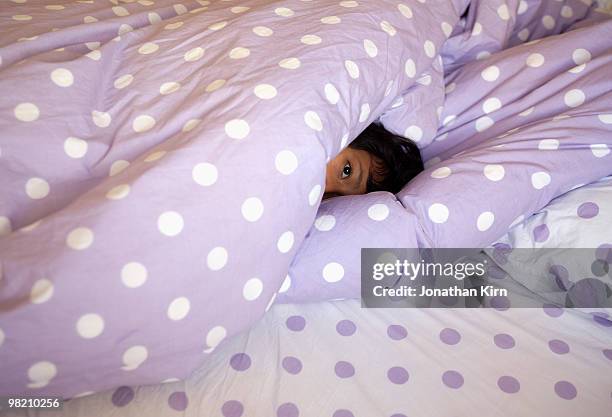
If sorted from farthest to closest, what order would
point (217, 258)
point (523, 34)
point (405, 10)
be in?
point (523, 34) → point (405, 10) → point (217, 258)

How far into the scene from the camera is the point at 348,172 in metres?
1.17

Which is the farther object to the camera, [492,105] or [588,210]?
[492,105]

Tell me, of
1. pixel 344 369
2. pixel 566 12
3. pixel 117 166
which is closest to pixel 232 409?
pixel 344 369

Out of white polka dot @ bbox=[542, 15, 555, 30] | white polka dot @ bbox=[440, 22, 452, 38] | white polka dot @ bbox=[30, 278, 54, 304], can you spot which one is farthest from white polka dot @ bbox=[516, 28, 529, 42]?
white polka dot @ bbox=[30, 278, 54, 304]

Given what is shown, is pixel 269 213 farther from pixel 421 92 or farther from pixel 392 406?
pixel 421 92

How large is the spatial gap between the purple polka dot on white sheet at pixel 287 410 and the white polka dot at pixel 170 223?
0.30 metres

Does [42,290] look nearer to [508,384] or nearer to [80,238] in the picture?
[80,238]

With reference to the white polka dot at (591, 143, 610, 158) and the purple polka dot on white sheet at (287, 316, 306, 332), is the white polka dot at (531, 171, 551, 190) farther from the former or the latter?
the purple polka dot on white sheet at (287, 316, 306, 332)

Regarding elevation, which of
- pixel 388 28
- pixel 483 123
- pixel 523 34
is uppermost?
pixel 388 28

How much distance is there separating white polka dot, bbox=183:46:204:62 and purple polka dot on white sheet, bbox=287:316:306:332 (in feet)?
1.58

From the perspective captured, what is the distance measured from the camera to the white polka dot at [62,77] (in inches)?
33.0

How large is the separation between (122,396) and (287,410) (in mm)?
242

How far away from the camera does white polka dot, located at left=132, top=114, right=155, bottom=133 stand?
83 cm

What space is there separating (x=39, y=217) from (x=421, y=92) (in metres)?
0.76
